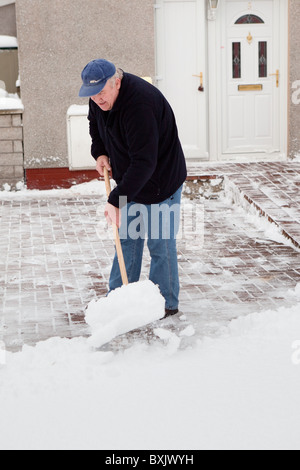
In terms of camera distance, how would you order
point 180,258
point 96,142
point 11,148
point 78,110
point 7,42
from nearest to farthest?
1. point 96,142
2. point 180,258
3. point 78,110
4. point 11,148
5. point 7,42

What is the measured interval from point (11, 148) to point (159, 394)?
697cm

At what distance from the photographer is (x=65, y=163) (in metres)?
10.7

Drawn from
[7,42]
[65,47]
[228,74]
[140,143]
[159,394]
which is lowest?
[159,394]

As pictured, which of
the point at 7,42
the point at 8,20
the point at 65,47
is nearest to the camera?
the point at 65,47

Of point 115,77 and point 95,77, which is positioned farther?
point 115,77

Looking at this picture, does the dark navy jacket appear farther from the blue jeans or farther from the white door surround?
the white door surround

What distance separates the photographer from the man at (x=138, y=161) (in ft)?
14.0

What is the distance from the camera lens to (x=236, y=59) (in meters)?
11.0

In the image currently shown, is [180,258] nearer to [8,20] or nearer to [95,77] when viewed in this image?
[95,77]

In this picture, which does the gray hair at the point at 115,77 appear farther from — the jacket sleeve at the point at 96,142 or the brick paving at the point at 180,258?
the brick paving at the point at 180,258

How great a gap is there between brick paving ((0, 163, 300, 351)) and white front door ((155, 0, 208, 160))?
3.87 ft

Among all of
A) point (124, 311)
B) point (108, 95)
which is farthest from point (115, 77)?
point (124, 311)

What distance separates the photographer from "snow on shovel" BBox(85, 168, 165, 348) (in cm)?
424
